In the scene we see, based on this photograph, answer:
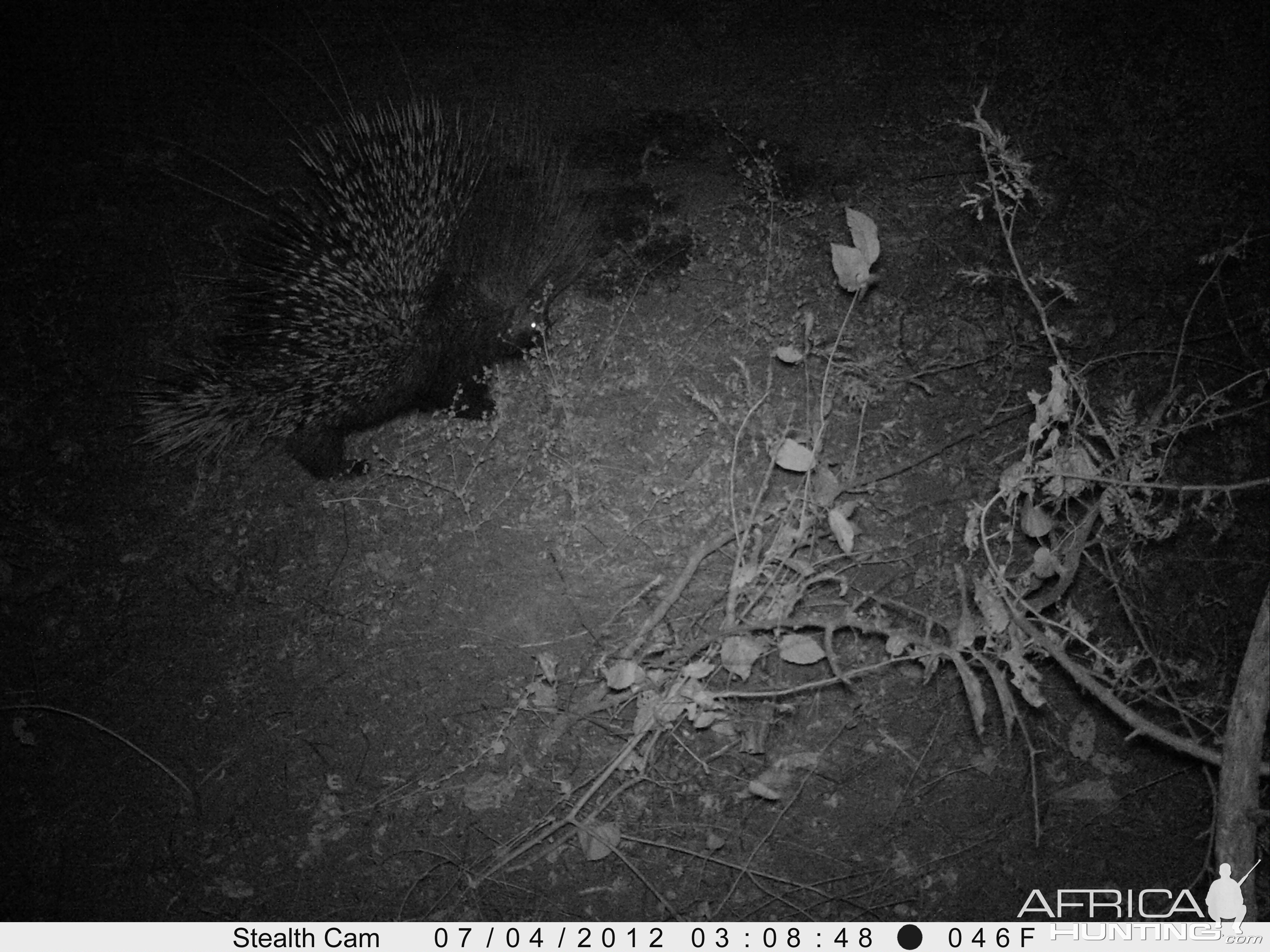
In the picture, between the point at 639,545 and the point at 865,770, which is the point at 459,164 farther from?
the point at 865,770

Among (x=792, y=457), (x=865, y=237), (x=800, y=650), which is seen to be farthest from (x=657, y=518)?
(x=865, y=237)

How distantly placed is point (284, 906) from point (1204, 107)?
3.46 metres

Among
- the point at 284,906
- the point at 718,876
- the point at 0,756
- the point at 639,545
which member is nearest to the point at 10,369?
the point at 0,756

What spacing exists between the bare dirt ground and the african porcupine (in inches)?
3.7

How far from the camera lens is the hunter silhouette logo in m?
2.04

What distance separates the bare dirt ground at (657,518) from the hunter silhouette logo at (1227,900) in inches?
3.3

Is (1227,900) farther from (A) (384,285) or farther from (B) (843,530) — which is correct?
(A) (384,285)

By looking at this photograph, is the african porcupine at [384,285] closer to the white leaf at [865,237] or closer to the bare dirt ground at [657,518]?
the bare dirt ground at [657,518]

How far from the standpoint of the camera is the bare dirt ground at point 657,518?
2.24 metres

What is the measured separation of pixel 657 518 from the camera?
7.70 feet

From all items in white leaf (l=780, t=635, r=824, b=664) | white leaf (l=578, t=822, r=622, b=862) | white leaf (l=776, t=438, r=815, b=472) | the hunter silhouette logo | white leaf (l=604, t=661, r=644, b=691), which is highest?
white leaf (l=776, t=438, r=815, b=472)

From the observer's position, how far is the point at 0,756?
7.61ft

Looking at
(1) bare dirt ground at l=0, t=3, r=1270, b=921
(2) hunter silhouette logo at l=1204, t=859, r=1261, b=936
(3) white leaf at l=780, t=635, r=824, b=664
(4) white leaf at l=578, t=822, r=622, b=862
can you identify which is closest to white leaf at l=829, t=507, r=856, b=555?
(1) bare dirt ground at l=0, t=3, r=1270, b=921

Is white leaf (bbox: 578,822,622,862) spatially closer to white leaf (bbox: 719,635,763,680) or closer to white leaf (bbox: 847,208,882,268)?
white leaf (bbox: 719,635,763,680)
